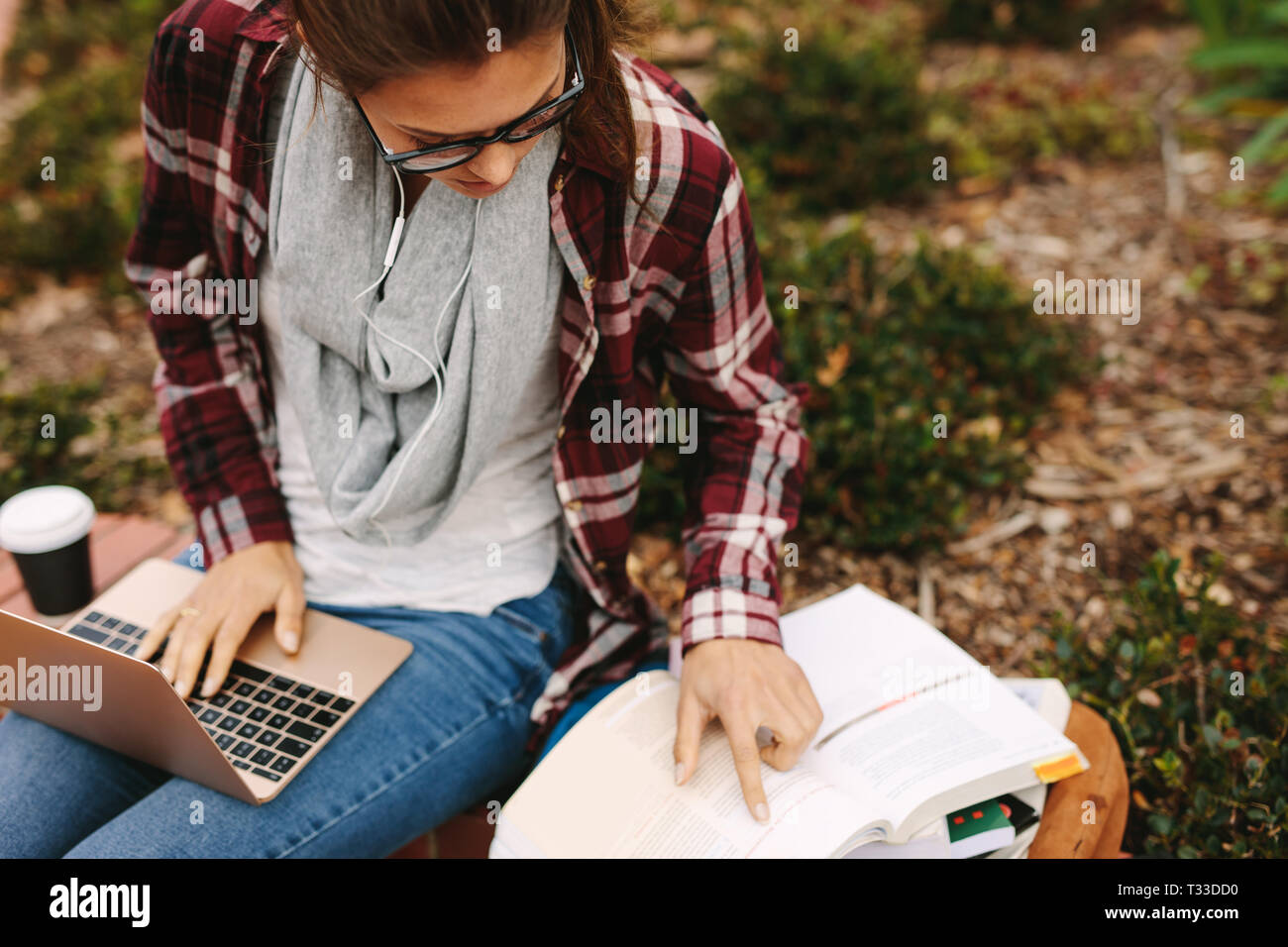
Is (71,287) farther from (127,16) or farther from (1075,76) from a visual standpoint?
(1075,76)

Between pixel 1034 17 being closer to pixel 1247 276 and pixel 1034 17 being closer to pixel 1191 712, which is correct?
pixel 1247 276

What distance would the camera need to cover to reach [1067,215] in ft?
12.3

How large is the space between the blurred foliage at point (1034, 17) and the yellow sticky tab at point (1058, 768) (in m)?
4.42

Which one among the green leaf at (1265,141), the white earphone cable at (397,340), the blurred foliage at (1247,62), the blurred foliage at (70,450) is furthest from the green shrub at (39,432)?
the blurred foliage at (1247,62)

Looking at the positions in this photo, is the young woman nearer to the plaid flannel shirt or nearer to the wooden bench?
the plaid flannel shirt

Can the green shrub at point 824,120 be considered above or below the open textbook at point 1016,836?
above

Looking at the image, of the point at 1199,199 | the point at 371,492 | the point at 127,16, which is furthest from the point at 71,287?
the point at 1199,199

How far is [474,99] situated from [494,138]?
7 cm

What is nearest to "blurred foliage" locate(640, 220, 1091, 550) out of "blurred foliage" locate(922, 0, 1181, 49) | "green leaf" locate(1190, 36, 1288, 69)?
"green leaf" locate(1190, 36, 1288, 69)

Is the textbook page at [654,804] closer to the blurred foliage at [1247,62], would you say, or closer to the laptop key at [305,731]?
the laptop key at [305,731]

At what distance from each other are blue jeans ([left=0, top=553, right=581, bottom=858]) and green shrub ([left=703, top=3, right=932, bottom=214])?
8.46 ft

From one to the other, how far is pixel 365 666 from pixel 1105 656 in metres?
1.52

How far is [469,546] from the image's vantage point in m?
1.79

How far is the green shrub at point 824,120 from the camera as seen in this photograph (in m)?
3.84
